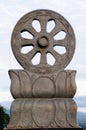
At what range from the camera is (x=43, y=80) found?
40.2ft

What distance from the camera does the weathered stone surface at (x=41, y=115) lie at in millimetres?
11992

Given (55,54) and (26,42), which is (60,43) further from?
(26,42)

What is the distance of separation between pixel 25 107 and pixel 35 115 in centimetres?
28

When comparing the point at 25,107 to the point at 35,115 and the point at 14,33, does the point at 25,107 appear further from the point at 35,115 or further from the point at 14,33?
the point at 14,33

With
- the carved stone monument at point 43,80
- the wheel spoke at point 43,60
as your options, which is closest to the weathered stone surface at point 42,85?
the carved stone monument at point 43,80

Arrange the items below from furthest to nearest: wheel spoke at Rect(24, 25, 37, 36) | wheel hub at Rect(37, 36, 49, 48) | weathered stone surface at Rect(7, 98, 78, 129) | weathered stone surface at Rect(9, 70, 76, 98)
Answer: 1. wheel spoke at Rect(24, 25, 37, 36)
2. wheel hub at Rect(37, 36, 49, 48)
3. weathered stone surface at Rect(9, 70, 76, 98)
4. weathered stone surface at Rect(7, 98, 78, 129)

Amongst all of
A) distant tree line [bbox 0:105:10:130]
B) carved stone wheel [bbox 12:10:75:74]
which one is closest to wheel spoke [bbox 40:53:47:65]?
carved stone wheel [bbox 12:10:75:74]

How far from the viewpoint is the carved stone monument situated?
12.0m

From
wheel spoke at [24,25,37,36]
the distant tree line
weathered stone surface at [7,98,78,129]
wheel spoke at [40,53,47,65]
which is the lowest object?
the distant tree line

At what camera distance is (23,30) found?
12.5 metres

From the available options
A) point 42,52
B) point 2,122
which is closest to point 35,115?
point 42,52

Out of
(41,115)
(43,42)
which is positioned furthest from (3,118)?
(41,115)

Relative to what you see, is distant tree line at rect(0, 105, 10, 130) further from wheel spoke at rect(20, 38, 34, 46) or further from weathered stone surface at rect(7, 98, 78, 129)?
weathered stone surface at rect(7, 98, 78, 129)

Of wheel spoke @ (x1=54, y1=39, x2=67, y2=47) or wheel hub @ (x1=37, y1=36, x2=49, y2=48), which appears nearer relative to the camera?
wheel hub @ (x1=37, y1=36, x2=49, y2=48)
